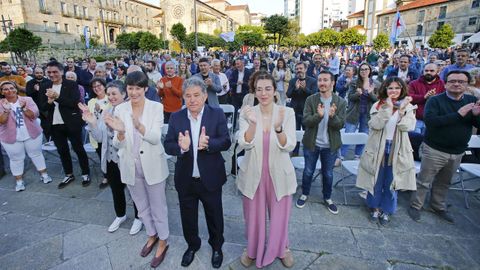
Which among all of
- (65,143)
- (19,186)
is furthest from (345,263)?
(19,186)

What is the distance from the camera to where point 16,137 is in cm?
438

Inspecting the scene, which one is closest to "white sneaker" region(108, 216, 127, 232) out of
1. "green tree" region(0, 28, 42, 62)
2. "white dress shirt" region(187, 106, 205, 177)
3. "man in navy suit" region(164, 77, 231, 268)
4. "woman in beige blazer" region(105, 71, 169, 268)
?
"woman in beige blazer" region(105, 71, 169, 268)

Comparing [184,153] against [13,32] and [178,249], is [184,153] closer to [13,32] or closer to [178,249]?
[178,249]

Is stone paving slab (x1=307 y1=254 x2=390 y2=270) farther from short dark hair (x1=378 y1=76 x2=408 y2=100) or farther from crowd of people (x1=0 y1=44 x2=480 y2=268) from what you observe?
short dark hair (x1=378 y1=76 x2=408 y2=100)

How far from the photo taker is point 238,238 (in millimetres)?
3213

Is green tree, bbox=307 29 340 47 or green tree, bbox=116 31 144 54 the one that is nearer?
green tree, bbox=116 31 144 54

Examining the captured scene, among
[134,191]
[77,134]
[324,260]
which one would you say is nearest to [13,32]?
[77,134]

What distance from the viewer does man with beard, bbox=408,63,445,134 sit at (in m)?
4.45

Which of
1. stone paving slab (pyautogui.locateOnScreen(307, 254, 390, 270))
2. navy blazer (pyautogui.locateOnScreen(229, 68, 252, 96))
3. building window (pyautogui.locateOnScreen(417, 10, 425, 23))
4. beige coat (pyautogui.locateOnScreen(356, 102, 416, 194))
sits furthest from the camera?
building window (pyautogui.locateOnScreen(417, 10, 425, 23))

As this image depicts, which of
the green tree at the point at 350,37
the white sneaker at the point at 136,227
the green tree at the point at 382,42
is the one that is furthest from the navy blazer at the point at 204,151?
the green tree at the point at 350,37

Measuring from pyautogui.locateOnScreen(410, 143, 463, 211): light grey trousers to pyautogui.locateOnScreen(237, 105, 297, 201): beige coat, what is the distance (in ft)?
7.07

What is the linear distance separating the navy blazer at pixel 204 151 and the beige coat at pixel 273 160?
21cm

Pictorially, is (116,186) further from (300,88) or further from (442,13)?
(442,13)

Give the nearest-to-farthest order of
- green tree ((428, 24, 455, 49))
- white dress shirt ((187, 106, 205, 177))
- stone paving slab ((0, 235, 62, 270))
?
white dress shirt ((187, 106, 205, 177))
stone paving slab ((0, 235, 62, 270))
green tree ((428, 24, 455, 49))
